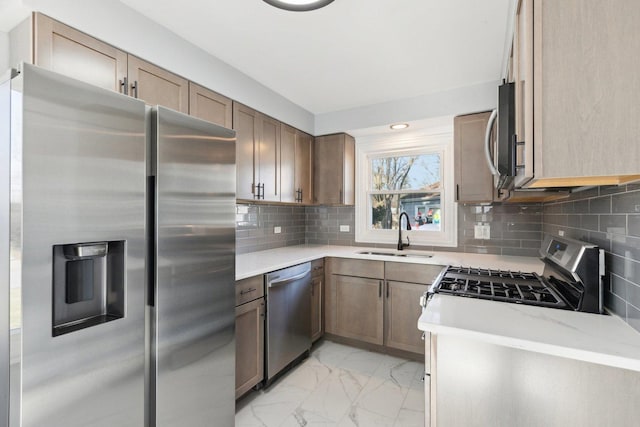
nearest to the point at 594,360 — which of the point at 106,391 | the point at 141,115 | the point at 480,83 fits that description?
the point at 106,391

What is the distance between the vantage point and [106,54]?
1.52 m

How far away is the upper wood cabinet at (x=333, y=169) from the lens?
10.9ft

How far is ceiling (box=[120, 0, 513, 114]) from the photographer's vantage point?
1.64 meters

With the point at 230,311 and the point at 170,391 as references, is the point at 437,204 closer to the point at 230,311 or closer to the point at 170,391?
the point at 230,311

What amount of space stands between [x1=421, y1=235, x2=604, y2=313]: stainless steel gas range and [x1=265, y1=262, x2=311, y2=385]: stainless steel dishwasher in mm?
1125

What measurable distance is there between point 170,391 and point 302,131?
2.55 m

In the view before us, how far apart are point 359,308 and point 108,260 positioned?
219 cm

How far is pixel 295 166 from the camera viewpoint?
10.1ft

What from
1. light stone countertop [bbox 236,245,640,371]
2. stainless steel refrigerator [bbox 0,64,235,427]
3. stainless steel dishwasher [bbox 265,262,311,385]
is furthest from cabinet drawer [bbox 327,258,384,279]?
stainless steel refrigerator [bbox 0,64,235,427]

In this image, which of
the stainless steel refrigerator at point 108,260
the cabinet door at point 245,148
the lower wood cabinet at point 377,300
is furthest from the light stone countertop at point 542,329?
the cabinet door at point 245,148

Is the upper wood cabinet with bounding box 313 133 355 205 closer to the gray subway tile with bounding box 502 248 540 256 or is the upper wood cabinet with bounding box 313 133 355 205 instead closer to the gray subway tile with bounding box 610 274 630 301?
the gray subway tile with bounding box 502 248 540 256

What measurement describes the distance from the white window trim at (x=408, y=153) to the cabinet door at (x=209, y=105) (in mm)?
1722

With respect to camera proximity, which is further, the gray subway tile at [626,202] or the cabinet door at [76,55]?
the cabinet door at [76,55]

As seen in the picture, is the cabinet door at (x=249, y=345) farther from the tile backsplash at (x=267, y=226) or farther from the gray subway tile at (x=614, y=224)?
the gray subway tile at (x=614, y=224)
